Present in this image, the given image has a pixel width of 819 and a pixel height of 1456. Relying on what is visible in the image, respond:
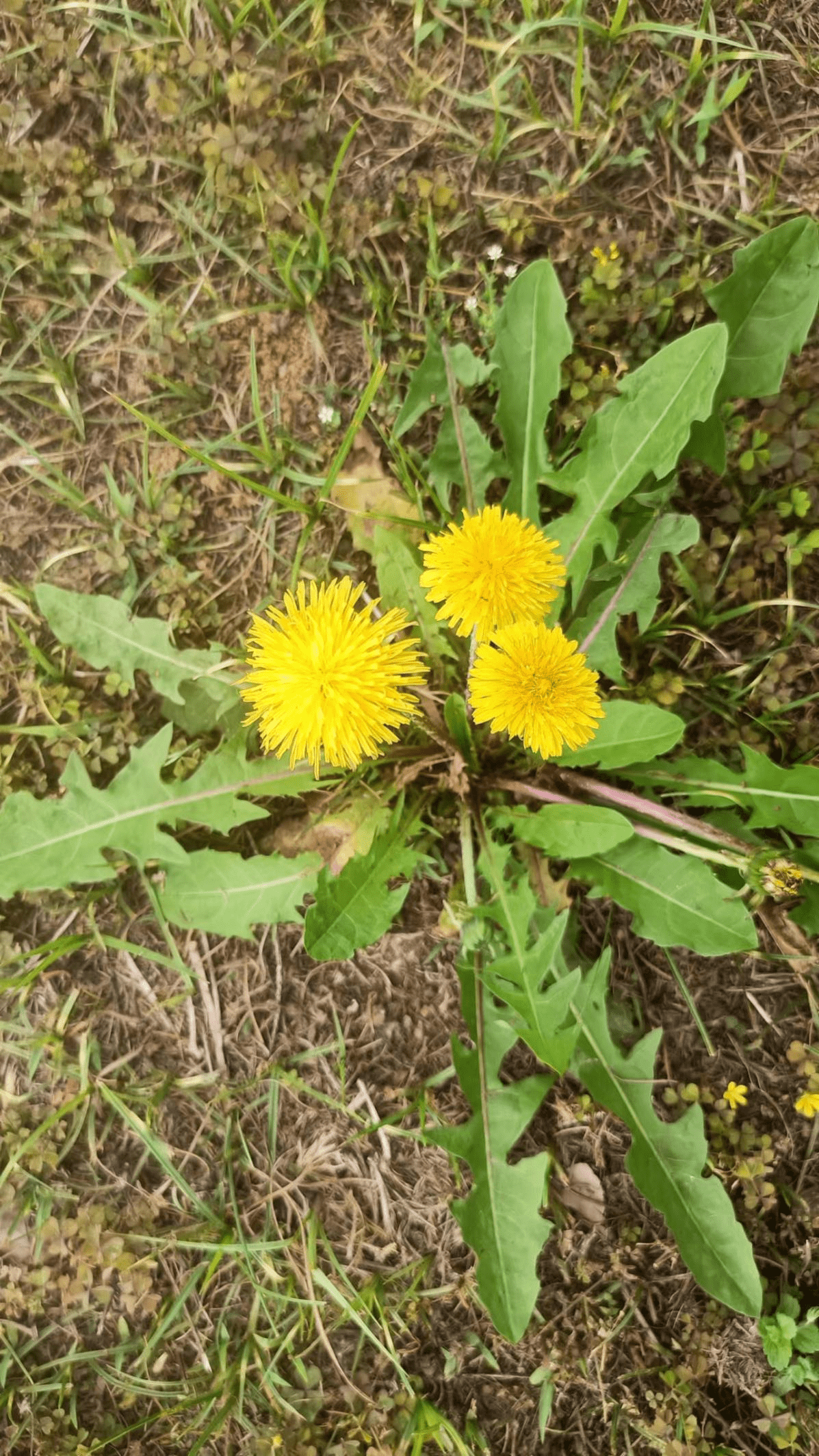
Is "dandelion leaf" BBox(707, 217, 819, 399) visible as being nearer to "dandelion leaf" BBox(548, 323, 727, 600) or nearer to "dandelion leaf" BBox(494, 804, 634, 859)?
"dandelion leaf" BBox(548, 323, 727, 600)

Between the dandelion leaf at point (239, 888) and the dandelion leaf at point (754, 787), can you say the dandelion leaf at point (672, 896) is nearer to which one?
the dandelion leaf at point (754, 787)

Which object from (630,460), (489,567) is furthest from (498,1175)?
(630,460)

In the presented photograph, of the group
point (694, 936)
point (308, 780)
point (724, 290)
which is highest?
point (724, 290)

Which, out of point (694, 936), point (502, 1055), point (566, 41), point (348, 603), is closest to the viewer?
point (348, 603)

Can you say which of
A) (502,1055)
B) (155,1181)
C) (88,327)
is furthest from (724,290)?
(155,1181)

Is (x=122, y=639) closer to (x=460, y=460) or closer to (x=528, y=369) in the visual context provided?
(x=460, y=460)

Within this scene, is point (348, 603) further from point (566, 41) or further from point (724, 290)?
point (566, 41)

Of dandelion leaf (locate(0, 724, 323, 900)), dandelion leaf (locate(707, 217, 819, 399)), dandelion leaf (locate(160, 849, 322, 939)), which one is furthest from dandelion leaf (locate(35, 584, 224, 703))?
dandelion leaf (locate(707, 217, 819, 399))
